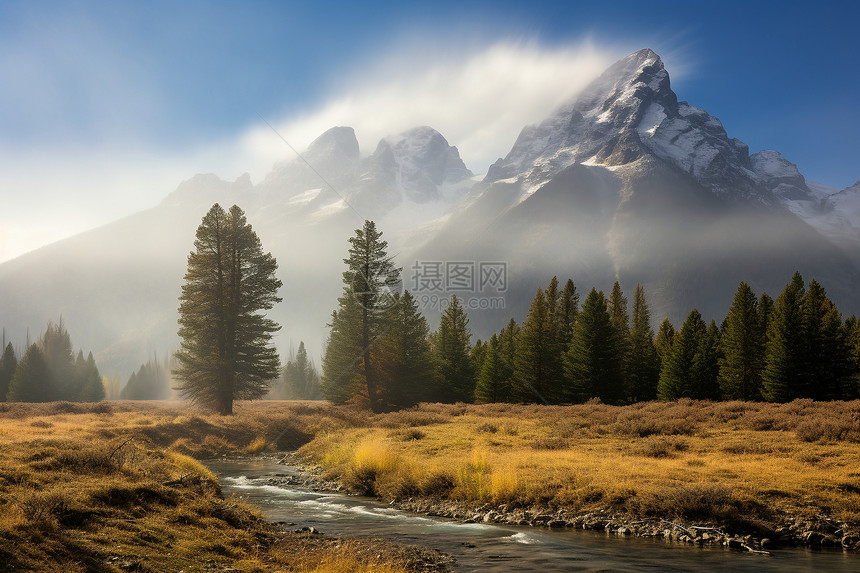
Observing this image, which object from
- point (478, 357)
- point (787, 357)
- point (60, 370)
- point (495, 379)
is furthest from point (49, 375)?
point (787, 357)

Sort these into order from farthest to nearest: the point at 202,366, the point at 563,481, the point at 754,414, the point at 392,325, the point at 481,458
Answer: the point at 392,325
the point at 202,366
the point at 754,414
the point at 481,458
the point at 563,481

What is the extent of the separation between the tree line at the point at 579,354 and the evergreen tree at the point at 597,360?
11cm

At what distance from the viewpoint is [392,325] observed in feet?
181

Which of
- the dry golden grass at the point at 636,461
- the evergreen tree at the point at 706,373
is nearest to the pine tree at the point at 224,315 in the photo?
the dry golden grass at the point at 636,461

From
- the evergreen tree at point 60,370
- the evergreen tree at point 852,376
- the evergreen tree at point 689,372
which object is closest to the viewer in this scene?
the evergreen tree at point 852,376

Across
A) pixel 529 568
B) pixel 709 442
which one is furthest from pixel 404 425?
pixel 529 568

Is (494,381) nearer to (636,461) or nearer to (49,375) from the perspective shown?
(636,461)

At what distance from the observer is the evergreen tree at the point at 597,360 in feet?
190

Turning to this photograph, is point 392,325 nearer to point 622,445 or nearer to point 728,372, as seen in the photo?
point 622,445

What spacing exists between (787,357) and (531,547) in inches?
1854

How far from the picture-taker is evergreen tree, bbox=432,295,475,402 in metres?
71.5

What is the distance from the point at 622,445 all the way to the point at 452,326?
4497 cm

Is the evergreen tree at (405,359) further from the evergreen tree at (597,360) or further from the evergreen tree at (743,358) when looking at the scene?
the evergreen tree at (743,358)

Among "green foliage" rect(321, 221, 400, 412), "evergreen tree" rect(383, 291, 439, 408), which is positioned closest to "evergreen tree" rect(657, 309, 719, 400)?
"evergreen tree" rect(383, 291, 439, 408)
